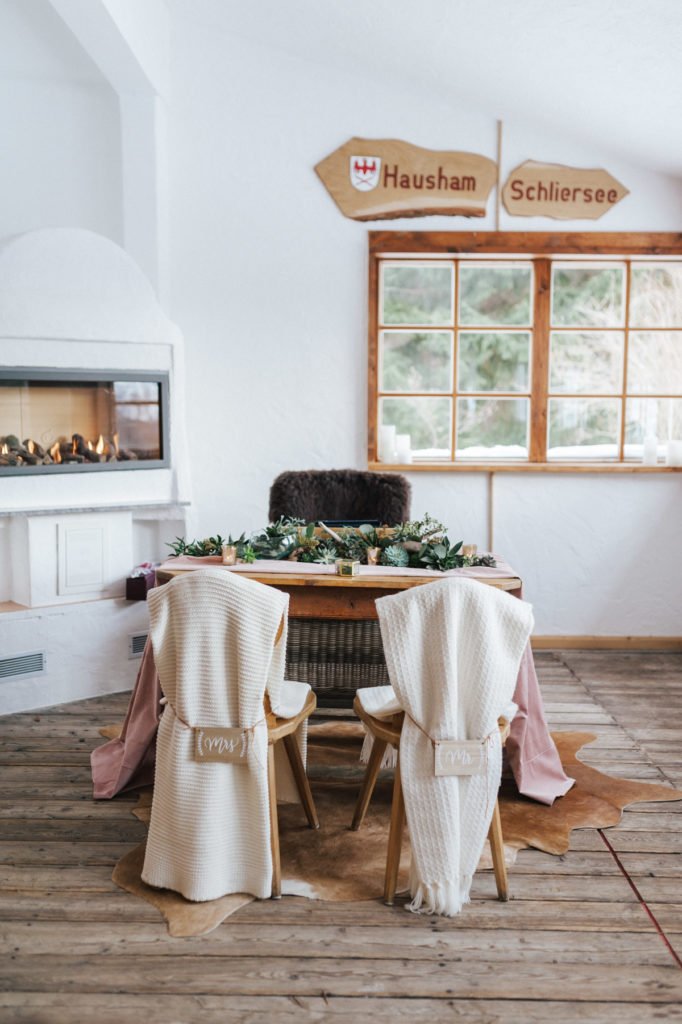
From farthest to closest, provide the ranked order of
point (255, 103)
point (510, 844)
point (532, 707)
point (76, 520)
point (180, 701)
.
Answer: point (255, 103) < point (76, 520) < point (532, 707) < point (510, 844) < point (180, 701)

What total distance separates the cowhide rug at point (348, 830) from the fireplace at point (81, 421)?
1.74 m

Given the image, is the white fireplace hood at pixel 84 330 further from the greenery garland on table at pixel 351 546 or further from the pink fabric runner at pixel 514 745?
the pink fabric runner at pixel 514 745

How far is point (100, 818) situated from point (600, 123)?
3.99 metres

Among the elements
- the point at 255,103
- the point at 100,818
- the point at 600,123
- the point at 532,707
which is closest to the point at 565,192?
the point at 600,123

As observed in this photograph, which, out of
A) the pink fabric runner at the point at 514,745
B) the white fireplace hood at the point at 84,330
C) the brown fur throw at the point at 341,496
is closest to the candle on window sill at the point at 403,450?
the brown fur throw at the point at 341,496

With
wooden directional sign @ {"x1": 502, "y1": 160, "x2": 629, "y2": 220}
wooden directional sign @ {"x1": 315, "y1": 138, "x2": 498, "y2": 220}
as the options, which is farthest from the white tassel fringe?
wooden directional sign @ {"x1": 502, "y1": 160, "x2": 629, "y2": 220}

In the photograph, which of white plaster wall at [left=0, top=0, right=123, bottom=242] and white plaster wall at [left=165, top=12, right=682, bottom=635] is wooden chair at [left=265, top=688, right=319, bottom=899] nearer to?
white plaster wall at [left=165, top=12, right=682, bottom=635]

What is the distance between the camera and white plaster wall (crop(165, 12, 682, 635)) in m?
4.91

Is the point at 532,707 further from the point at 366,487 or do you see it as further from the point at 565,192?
the point at 565,192

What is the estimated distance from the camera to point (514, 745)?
10.3ft

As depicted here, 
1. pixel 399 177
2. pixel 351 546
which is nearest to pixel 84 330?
pixel 351 546

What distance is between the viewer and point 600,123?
15.1 feet

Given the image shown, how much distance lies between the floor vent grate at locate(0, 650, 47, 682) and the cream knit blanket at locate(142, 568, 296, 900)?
1.77 metres

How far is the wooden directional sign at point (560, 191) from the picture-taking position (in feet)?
16.2
